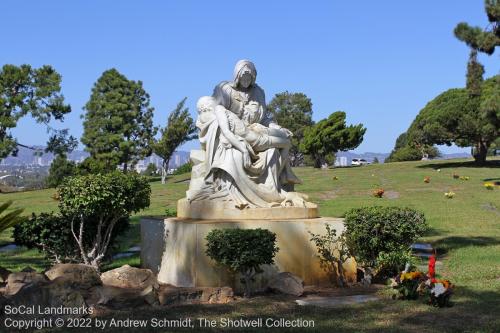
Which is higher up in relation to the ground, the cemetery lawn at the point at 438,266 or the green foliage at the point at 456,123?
the green foliage at the point at 456,123

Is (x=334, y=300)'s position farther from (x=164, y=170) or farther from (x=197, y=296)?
(x=164, y=170)

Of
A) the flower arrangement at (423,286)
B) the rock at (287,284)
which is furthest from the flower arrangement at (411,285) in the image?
the rock at (287,284)

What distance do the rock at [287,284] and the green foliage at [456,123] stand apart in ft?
98.3

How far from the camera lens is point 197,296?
7203mm

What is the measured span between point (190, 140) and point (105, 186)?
30760 mm

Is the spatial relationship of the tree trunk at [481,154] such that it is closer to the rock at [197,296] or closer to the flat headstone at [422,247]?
the flat headstone at [422,247]

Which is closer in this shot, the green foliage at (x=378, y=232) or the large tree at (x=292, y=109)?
the green foliage at (x=378, y=232)

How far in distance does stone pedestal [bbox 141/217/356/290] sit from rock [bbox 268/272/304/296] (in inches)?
7.7

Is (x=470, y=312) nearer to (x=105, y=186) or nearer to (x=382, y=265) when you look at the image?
(x=382, y=265)

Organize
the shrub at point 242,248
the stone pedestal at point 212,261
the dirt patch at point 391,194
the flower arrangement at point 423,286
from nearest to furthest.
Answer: the flower arrangement at point 423,286
the shrub at point 242,248
the stone pedestal at point 212,261
the dirt patch at point 391,194

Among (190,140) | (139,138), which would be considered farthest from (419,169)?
(139,138)

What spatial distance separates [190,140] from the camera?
38.8m

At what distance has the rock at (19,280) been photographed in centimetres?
686

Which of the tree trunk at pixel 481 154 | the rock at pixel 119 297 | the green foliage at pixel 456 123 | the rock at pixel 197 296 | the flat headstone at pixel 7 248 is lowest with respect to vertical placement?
the rock at pixel 197 296
